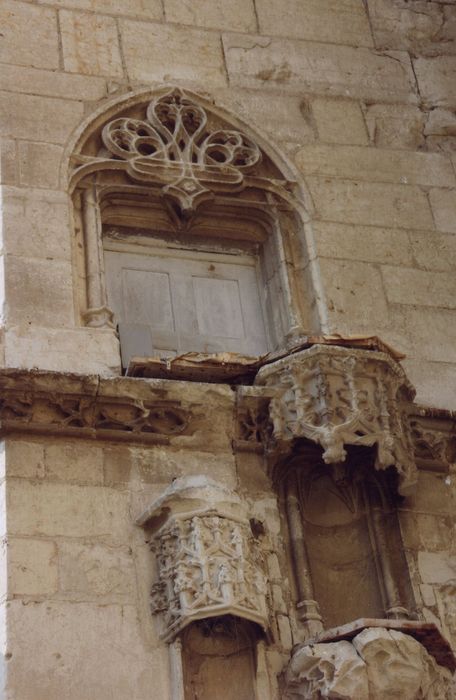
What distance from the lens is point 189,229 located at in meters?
10.6

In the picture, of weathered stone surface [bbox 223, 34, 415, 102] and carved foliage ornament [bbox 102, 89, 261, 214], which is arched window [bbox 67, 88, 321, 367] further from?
weathered stone surface [bbox 223, 34, 415, 102]

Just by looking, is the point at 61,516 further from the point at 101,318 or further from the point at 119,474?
the point at 101,318

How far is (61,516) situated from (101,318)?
1381mm

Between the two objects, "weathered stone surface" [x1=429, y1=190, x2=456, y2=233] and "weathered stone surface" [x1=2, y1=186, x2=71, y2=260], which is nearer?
"weathered stone surface" [x1=2, y1=186, x2=71, y2=260]

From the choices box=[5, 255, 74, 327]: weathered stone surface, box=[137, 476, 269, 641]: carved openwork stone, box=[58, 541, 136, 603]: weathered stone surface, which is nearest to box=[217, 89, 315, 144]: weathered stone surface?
box=[5, 255, 74, 327]: weathered stone surface

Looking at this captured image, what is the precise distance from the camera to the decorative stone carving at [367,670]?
8289mm

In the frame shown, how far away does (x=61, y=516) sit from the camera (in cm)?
879

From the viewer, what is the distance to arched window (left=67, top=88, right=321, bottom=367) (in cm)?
1025

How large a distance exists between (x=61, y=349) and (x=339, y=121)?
271 centimetres

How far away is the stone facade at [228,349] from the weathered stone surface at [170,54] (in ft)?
0.06

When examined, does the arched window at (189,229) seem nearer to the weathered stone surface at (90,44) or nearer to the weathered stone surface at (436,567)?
the weathered stone surface at (90,44)

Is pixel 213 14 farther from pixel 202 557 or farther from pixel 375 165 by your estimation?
pixel 202 557

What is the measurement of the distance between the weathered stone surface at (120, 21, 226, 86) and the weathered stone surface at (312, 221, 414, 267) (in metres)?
1.27

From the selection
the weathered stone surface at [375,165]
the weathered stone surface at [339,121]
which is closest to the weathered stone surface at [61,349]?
the weathered stone surface at [375,165]
